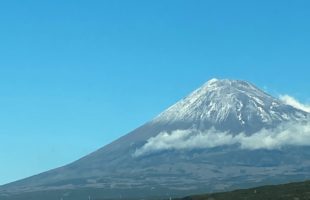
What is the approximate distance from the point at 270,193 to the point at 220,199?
8.88m

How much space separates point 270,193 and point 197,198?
12975 millimetres

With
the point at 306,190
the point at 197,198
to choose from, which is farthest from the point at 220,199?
the point at 306,190

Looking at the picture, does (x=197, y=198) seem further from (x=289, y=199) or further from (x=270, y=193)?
(x=289, y=199)

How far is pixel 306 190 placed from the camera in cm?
11100

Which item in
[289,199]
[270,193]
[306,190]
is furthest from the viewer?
[270,193]

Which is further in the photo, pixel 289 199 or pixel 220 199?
pixel 220 199

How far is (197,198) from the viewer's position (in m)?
121

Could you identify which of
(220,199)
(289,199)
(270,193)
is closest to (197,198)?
(220,199)

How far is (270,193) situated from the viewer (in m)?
Result: 118

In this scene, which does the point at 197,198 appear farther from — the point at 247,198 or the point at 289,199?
the point at 289,199

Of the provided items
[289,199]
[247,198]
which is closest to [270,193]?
[247,198]

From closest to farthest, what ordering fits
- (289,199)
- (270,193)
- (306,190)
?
(289,199) < (306,190) < (270,193)

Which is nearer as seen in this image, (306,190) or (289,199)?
(289,199)

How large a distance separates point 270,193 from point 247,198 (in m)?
6.04
